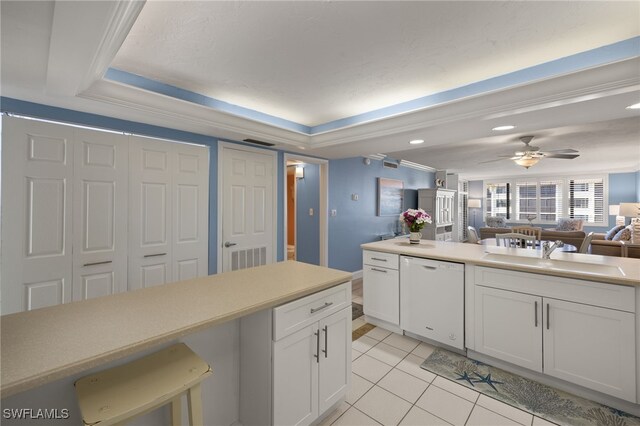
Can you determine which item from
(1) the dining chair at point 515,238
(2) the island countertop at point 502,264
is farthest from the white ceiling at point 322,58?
(2) the island countertop at point 502,264

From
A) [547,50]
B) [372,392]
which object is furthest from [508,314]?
[547,50]

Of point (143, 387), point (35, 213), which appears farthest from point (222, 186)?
point (143, 387)

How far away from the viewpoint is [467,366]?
2.31 metres

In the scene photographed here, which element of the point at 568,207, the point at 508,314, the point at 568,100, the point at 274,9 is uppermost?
the point at 274,9

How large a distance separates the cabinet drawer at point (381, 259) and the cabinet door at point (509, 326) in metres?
0.76

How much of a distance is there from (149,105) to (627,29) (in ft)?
11.0

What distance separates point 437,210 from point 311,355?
6.35 meters

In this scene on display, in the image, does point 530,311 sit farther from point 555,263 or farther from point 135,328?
point 135,328

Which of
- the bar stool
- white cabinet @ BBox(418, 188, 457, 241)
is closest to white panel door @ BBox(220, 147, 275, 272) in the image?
the bar stool

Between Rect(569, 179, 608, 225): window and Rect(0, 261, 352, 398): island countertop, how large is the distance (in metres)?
9.81

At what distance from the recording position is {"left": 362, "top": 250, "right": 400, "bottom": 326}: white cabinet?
9.32 feet

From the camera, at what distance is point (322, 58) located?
2.08 metres

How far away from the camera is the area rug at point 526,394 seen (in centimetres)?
175

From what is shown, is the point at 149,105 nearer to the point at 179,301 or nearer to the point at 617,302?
the point at 179,301
